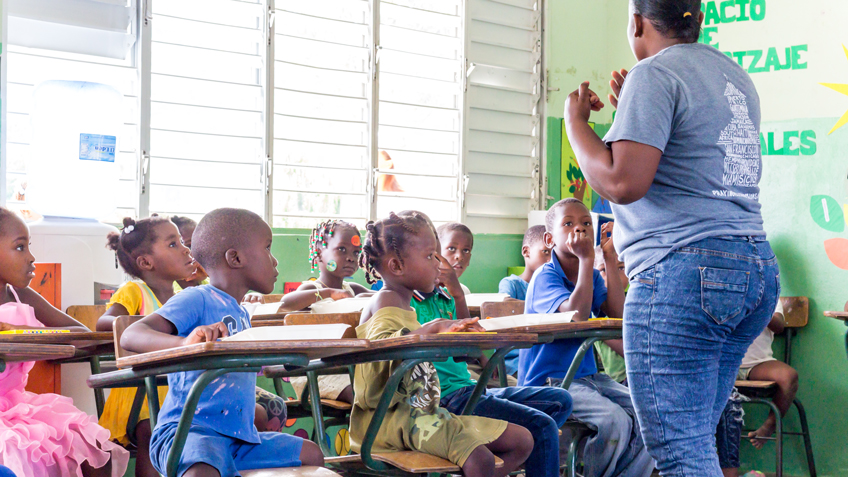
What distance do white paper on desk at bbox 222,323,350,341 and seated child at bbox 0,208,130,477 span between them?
1004mm

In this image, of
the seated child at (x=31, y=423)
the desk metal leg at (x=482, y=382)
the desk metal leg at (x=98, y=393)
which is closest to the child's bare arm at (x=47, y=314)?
the seated child at (x=31, y=423)

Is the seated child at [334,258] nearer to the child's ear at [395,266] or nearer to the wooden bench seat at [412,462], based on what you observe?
the child's ear at [395,266]

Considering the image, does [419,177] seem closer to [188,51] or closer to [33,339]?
[188,51]

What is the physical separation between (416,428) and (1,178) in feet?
7.77

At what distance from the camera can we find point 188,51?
4277 millimetres

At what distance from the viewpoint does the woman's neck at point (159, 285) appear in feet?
10.4

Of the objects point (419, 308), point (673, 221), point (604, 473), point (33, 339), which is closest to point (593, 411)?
point (604, 473)

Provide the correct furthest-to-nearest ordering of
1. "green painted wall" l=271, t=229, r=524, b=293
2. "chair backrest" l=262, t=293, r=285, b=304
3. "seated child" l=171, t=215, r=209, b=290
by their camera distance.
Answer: "green painted wall" l=271, t=229, r=524, b=293 → "chair backrest" l=262, t=293, r=285, b=304 → "seated child" l=171, t=215, r=209, b=290

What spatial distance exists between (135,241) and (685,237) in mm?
2342

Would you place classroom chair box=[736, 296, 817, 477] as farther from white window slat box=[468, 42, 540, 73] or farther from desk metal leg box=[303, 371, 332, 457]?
desk metal leg box=[303, 371, 332, 457]

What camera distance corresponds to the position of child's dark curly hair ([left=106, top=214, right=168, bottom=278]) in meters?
3.22

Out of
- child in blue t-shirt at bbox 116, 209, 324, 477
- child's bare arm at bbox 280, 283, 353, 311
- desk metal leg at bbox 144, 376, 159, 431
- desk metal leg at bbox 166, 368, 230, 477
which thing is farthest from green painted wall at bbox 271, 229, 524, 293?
desk metal leg at bbox 166, 368, 230, 477

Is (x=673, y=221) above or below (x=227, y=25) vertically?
below

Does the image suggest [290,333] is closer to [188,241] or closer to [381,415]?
[381,415]
